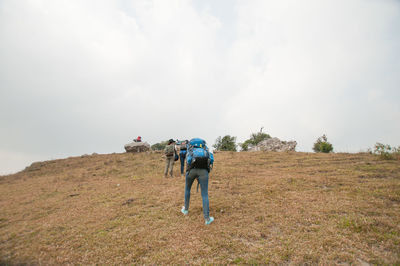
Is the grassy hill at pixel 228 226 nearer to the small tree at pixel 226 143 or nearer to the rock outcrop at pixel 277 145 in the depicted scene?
the rock outcrop at pixel 277 145

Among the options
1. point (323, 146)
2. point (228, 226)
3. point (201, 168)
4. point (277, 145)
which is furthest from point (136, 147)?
point (323, 146)

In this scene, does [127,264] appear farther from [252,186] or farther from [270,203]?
[252,186]

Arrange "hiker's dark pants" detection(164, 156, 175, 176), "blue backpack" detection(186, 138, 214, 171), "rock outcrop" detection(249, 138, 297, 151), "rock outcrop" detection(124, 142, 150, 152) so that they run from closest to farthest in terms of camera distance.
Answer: "blue backpack" detection(186, 138, 214, 171) → "hiker's dark pants" detection(164, 156, 175, 176) → "rock outcrop" detection(249, 138, 297, 151) → "rock outcrop" detection(124, 142, 150, 152)

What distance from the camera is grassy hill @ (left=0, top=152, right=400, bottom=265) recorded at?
4629 millimetres

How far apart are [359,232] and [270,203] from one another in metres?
2.94

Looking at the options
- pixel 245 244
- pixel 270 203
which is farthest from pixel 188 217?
pixel 270 203

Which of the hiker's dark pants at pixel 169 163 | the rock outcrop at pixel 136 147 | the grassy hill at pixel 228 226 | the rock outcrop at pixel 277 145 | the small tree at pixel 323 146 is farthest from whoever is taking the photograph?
the small tree at pixel 323 146

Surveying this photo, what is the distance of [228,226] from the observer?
5996mm

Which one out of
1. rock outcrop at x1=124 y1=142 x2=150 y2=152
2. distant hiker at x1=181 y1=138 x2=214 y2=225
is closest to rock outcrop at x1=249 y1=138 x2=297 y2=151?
rock outcrop at x1=124 y1=142 x2=150 y2=152

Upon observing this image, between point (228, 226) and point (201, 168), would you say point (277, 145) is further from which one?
point (201, 168)

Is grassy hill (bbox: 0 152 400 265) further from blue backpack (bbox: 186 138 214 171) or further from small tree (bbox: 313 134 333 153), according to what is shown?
small tree (bbox: 313 134 333 153)

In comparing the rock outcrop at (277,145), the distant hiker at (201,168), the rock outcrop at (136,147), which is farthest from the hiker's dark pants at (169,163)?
the rock outcrop at (277,145)

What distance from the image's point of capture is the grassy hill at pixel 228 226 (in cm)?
463

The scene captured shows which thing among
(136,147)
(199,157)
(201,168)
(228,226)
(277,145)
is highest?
(136,147)
